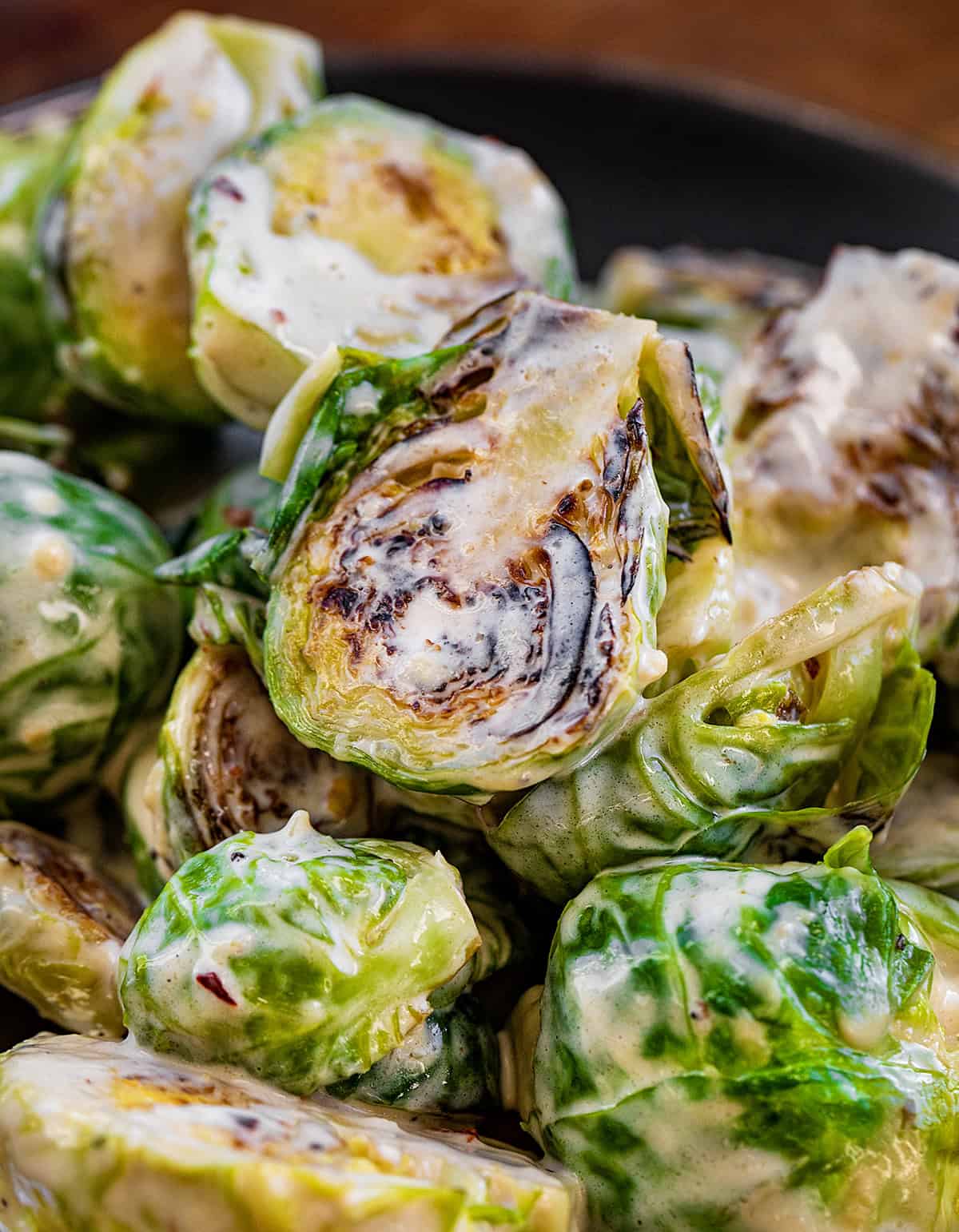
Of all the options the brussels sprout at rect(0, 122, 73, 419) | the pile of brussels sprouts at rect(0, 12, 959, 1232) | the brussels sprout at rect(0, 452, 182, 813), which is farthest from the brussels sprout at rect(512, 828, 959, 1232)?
the brussels sprout at rect(0, 122, 73, 419)

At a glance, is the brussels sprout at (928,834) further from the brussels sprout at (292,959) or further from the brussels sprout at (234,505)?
the brussels sprout at (234,505)

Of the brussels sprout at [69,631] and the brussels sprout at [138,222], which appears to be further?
the brussels sprout at [138,222]

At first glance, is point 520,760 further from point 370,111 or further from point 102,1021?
point 370,111

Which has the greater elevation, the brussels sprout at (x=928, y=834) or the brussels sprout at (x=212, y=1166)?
the brussels sprout at (x=212, y=1166)

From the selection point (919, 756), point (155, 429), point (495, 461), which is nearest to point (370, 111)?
point (155, 429)

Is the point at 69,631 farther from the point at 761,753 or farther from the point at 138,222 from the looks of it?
the point at 761,753

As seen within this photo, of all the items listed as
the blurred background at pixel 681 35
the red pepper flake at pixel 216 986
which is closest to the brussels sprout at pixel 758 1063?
the red pepper flake at pixel 216 986

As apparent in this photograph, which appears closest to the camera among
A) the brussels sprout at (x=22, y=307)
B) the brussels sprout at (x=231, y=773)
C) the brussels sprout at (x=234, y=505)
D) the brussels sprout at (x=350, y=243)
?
the brussels sprout at (x=231, y=773)
